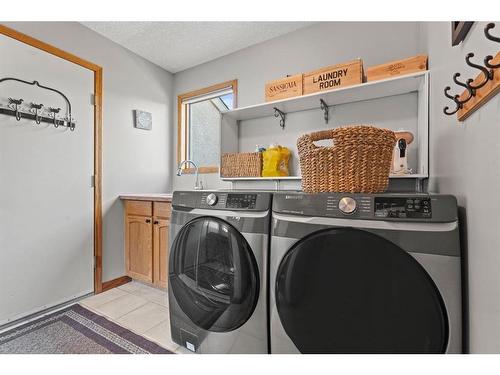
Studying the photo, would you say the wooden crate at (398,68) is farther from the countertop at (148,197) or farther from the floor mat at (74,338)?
the floor mat at (74,338)

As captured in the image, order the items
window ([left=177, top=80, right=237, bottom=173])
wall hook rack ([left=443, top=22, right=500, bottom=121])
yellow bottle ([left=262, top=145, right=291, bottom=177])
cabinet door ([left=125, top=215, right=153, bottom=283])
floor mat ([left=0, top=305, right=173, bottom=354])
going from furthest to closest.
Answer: window ([left=177, top=80, right=237, bottom=173]), cabinet door ([left=125, top=215, right=153, bottom=283]), yellow bottle ([left=262, top=145, right=291, bottom=177]), floor mat ([left=0, top=305, right=173, bottom=354]), wall hook rack ([left=443, top=22, right=500, bottom=121])

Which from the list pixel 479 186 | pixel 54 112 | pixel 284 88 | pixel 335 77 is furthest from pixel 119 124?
pixel 479 186

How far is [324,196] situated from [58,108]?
2212mm

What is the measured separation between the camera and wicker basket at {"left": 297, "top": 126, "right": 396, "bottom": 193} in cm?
95

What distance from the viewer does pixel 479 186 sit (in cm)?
65

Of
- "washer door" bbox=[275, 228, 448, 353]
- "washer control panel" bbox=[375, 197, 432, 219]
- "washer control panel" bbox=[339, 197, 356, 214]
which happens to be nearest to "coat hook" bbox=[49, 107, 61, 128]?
"washer door" bbox=[275, 228, 448, 353]

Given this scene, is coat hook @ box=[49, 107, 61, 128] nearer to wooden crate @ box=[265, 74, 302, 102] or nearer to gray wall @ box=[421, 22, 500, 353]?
wooden crate @ box=[265, 74, 302, 102]

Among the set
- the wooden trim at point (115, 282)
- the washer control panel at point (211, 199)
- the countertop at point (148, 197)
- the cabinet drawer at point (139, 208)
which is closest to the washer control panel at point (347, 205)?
the washer control panel at point (211, 199)

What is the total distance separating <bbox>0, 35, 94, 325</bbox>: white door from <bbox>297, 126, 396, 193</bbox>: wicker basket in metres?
2.05

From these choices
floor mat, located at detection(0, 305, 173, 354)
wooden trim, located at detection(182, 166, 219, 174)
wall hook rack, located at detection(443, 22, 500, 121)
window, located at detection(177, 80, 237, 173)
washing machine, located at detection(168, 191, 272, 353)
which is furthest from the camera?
window, located at detection(177, 80, 237, 173)

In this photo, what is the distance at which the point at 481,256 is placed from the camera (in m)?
0.63

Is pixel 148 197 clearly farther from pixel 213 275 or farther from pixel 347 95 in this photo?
pixel 347 95

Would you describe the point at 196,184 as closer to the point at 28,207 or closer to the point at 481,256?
the point at 28,207

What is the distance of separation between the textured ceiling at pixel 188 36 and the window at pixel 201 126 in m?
0.40
